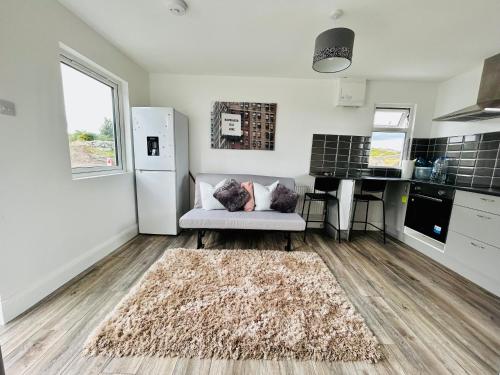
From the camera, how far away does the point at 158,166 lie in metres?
2.59

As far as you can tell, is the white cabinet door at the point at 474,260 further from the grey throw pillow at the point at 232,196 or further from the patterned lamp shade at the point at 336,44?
the grey throw pillow at the point at 232,196

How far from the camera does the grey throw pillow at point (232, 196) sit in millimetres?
2512

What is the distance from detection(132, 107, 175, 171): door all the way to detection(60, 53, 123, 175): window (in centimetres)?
24

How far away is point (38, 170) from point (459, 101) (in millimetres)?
4763

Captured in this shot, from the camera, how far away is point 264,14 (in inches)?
65.2

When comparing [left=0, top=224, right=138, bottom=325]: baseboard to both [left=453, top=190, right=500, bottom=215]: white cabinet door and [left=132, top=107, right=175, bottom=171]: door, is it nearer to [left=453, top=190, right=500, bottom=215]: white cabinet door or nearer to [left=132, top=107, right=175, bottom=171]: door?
[left=132, top=107, right=175, bottom=171]: door

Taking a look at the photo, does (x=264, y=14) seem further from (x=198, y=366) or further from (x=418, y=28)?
(x=198, y=366)

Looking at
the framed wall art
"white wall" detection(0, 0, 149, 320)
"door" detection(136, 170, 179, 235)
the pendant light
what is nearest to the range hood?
the pendant light

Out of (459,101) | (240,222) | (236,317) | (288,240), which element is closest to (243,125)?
(240,222)

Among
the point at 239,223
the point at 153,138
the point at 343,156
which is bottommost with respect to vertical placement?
the point at 239,223

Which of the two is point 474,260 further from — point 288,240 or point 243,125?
point 243,125

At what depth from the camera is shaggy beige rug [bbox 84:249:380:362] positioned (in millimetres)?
1141

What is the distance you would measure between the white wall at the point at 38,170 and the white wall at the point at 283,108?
1.19 m

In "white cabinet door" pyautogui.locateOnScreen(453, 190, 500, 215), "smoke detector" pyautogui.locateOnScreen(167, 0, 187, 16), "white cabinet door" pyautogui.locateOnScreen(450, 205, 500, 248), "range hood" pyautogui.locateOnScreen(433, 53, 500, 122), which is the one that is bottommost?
"white cabinet door" pyautogui.locateOnScreen(450, 205, 500, 248)
